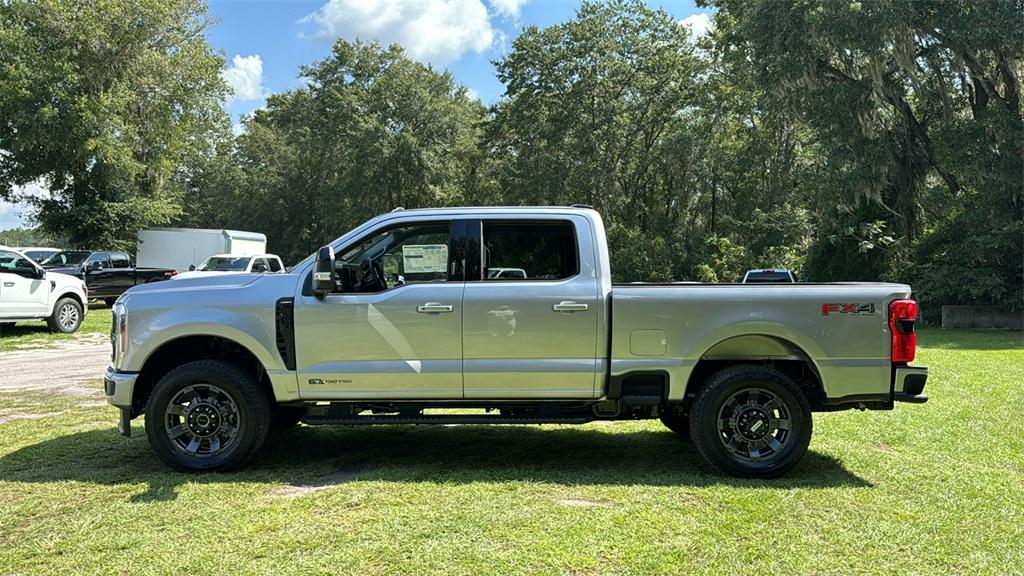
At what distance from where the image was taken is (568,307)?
17.7ft

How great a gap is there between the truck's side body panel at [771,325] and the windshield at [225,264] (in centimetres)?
1888

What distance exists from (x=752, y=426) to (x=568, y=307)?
1.61 meters

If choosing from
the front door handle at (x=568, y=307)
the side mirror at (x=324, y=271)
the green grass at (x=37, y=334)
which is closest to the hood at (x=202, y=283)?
the side mirror at (x=324, y=271)

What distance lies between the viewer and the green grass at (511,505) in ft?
12.9

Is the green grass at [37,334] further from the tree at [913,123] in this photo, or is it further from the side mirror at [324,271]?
the tree at [913,123]

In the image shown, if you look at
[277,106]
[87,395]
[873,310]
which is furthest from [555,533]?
[277,106]

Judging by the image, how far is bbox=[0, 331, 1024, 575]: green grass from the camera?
393cm

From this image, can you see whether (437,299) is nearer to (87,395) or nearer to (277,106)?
(87,395)

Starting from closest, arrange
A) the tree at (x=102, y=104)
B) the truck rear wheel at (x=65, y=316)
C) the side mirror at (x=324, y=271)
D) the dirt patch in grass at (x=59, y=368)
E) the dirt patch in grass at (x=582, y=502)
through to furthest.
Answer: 1. the dirt patch in grass at (x=582, y=502)
2. the side mirror at (x=324, y=271)
3. the dirt patch in grass at (x=59, y=368)
4. the truck rear wheel at (x=65, y=316)
5. the tree at (x=102, y=104)

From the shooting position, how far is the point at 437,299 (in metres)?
5.45

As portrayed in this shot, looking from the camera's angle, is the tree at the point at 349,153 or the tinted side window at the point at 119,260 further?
the tree at the point at 349,153

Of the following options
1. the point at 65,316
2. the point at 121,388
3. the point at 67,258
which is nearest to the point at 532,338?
the point at 121,388

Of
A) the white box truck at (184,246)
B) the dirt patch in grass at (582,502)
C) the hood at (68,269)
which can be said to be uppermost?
the white box truck at (184,246)

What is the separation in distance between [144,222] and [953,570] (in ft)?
106
